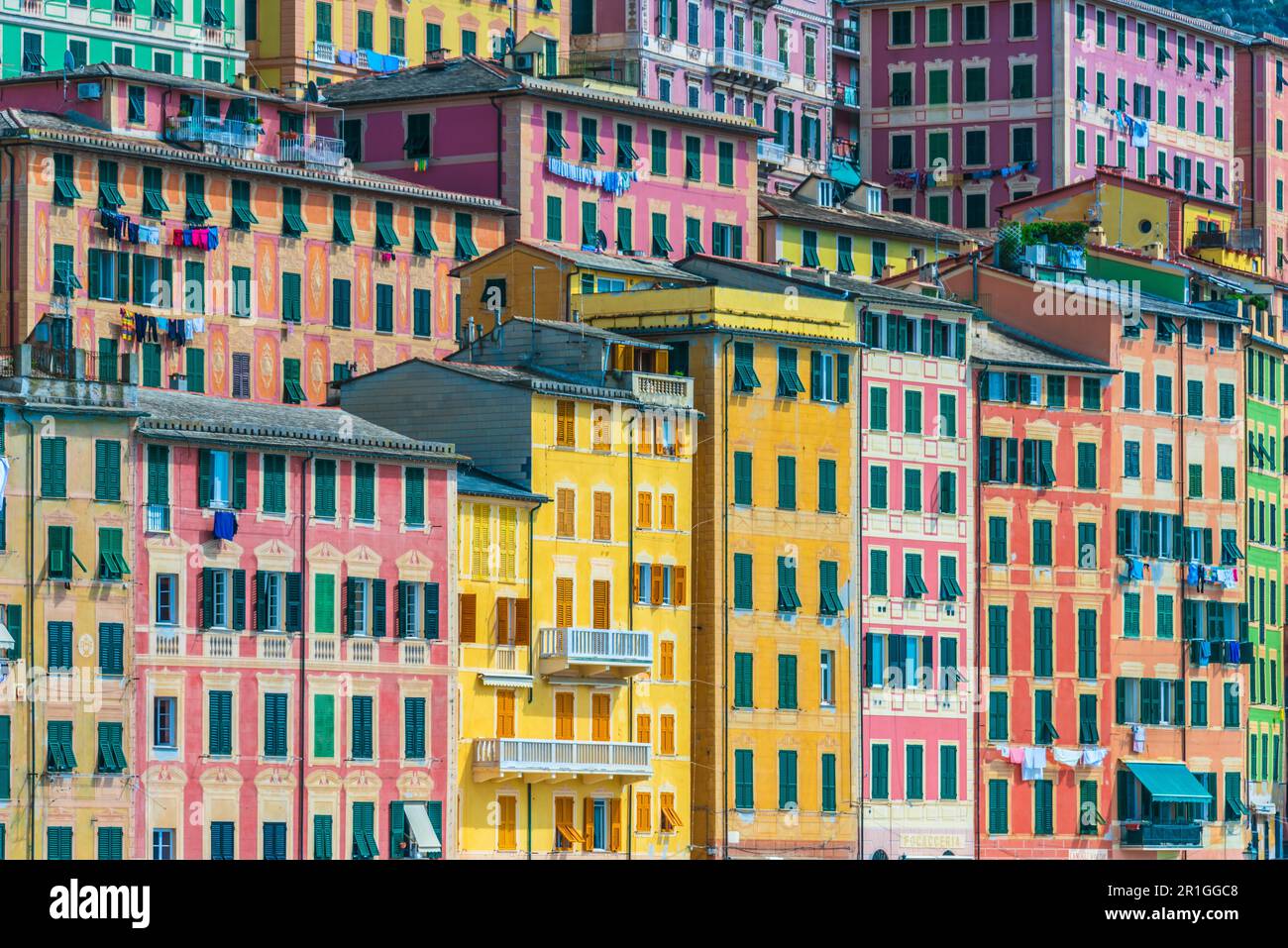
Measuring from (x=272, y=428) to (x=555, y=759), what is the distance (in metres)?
11.7

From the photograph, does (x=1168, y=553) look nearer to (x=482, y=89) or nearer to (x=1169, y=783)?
(x=1169, y=783)

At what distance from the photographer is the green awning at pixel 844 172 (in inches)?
5379

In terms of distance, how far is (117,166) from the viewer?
9488 cm

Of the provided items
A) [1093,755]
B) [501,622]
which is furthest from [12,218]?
[1093,755]

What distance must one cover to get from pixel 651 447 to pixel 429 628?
9.98 metres

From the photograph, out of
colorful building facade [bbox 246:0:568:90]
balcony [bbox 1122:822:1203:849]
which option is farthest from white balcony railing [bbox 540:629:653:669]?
colorful building facade [bbox 246:0:568:90]

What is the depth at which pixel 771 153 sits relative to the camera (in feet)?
450

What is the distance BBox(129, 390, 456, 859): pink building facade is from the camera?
2943 inches

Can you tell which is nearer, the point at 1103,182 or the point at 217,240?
the point at 217,240

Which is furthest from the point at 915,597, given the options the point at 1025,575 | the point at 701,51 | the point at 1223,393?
the point at 701,51

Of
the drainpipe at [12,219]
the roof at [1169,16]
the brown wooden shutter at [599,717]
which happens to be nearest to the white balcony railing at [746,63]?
the roof at [1169,16]

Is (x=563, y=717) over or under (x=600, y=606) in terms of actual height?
under
